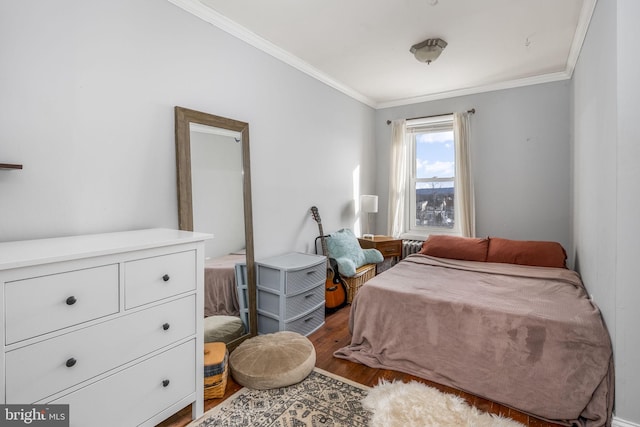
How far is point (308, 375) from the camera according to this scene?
2.10 metres

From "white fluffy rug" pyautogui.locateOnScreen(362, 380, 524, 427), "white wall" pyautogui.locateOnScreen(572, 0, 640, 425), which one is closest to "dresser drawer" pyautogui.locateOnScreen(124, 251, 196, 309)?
"white fluffy rug" pyautogui.locateOnScreen(362, 380, 524, 427)

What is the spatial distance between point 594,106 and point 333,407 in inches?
104

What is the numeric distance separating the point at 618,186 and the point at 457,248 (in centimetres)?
194

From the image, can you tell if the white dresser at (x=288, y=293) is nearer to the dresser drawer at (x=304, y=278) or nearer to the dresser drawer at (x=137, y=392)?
the dresser drawer at (x=304, y=278)

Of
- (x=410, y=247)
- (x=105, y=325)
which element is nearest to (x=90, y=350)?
(x=105, y=325)

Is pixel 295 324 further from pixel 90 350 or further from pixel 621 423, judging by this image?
pixel 621 423

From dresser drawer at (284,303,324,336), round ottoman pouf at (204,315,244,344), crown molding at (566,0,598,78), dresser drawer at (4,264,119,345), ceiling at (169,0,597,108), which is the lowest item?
dresser drawer at (284,303,324,336)

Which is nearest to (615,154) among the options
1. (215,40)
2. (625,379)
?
(625,379)

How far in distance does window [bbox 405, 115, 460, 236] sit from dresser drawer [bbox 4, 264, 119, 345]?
392 centimetres

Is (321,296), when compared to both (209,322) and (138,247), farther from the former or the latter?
(138,247)

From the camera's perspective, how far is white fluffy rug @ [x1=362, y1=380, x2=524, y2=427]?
1.65 m

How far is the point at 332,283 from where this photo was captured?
333 centimetres

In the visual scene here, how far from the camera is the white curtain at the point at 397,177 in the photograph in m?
4.43

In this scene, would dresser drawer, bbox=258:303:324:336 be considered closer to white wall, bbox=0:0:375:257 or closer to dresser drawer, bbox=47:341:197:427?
white wall, bbox=0:0:375:257
